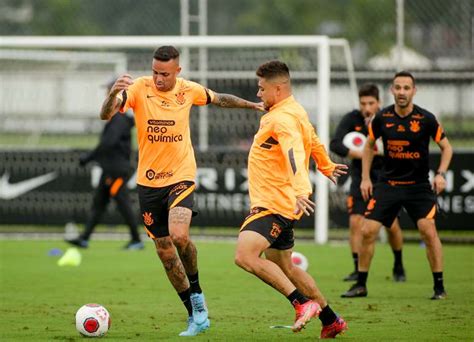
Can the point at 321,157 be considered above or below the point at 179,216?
above

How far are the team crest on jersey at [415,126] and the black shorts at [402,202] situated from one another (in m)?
0.56

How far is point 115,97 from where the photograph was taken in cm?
869

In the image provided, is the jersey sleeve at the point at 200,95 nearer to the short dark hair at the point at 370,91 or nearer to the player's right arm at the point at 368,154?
the player's right arm at the point at 368,154

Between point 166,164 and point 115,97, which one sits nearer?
point 115,97

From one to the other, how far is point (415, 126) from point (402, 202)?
31.4 inches

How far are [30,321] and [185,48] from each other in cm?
950

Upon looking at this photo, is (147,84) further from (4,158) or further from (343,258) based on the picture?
(4,158)

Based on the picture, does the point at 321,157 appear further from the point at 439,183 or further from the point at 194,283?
the point at 439,183

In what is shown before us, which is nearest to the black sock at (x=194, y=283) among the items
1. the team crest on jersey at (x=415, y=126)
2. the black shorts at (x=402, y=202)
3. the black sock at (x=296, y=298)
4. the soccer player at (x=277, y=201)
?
the soccer player at (x=277, y=201)

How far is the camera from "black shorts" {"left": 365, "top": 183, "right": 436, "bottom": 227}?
35.6ft

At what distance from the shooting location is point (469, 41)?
1864 cm

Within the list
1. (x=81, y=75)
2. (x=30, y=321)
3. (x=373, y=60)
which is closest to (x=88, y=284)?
(x=30, y=321)

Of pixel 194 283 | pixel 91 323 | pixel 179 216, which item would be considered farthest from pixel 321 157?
pixel 91 323

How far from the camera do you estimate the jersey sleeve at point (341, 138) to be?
40.1 feet
